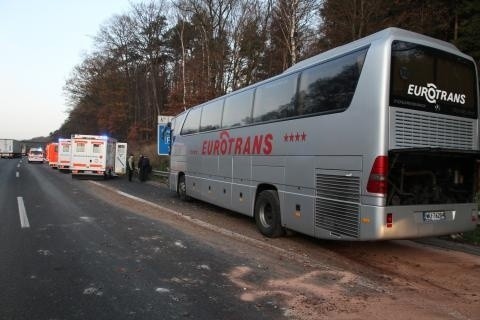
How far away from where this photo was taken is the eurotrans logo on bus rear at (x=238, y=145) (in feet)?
34.0

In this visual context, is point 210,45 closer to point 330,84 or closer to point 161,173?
point 161,173

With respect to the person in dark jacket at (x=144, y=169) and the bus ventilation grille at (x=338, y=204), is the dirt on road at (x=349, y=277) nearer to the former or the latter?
the bus ventilation grille at (x=338, y=204)

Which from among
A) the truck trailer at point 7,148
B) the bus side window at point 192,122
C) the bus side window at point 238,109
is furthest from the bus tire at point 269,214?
the truck trailer at point 7,148

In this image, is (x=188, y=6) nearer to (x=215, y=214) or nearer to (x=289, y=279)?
(x=215, y=214)

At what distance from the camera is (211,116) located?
13836 millimetres

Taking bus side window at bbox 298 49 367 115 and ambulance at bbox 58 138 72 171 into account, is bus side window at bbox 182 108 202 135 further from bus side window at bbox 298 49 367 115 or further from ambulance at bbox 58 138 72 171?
ambulance at bbox 58 138 72 171

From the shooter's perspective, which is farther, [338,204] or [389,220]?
[338,204]

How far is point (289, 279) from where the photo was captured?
6688mm

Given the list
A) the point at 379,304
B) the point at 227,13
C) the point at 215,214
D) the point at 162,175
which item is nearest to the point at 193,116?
the point at 215,214

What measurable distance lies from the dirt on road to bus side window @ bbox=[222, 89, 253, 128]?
2.65 meters

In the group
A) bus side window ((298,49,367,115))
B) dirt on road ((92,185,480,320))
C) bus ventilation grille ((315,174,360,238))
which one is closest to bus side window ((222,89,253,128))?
bus side window ((298,49,367,115))

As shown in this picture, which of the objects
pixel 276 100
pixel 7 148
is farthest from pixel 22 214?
pixel 7 148

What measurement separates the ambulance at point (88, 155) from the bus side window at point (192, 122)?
13867 mm

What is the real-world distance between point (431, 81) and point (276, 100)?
10.8ft
